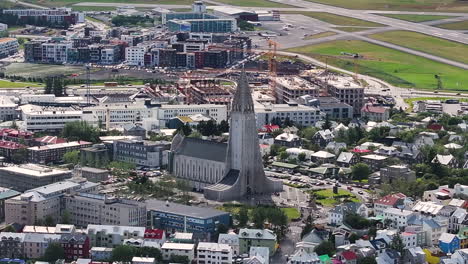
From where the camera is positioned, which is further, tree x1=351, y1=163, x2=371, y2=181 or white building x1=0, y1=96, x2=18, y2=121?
white building x1=0, y1=96, x2=18, y2=121

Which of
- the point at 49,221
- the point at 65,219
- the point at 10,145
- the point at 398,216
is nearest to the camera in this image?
the point at 49,221

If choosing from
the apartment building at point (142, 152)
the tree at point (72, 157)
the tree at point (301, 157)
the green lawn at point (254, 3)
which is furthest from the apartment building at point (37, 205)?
the green lawn at point (254, 3)

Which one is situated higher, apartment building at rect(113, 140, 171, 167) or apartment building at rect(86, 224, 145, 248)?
apartment building at rect(86, 224, 145, 248)

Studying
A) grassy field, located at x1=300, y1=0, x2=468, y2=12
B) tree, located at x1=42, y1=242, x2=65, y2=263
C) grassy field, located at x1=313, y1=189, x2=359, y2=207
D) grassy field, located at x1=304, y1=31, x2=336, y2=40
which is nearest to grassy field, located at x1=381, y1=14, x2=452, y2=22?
grassy field, located at x1=300, y1=0, x2=468, y2=12

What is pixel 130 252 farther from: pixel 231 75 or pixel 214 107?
pixel 231 75

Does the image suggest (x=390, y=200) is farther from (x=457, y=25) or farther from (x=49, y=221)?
(x=457, y=25)

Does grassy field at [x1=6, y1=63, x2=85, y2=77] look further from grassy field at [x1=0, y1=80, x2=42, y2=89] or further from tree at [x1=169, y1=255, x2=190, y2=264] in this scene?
tree at [x1=169, y1=255, x2=190, y2=264]

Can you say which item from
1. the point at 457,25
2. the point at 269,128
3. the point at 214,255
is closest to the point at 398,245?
the point at 214,255
